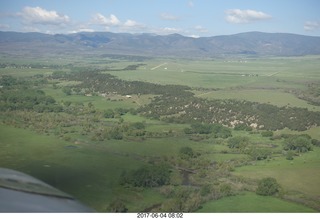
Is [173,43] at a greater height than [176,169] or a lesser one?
greater

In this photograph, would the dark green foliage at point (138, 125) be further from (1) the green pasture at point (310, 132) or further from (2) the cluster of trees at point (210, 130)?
(1) the green pasture at point (310, 132)

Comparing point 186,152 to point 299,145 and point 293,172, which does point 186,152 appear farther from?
point 299,145

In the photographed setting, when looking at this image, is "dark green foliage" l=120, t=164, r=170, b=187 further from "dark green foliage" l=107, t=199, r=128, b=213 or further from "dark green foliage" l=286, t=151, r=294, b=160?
"dark green foliage" l=286, t=151, r=294, b=160

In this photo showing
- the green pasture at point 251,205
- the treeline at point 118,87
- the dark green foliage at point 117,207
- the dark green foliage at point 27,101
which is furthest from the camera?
the treeline at point 118,87

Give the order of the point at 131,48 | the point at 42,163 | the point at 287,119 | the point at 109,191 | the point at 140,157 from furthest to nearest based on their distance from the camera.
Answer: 1. the point at 131,48
2. the point at 287,119
3. the point at 140,157
4. the point at 42,163
5. the point at 109,191

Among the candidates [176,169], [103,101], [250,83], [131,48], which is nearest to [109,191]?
[176,169]

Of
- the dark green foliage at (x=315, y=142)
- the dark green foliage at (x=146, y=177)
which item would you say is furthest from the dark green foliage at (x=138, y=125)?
the dark green foliage at (x=315, y=142)

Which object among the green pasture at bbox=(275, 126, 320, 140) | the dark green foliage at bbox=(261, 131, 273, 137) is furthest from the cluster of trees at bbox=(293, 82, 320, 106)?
the dark green foliage at bbox=(261, 131, 273, 137)

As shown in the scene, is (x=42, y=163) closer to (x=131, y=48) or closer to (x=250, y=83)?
(x=250, y=83)
